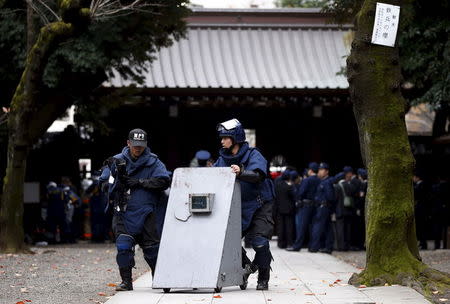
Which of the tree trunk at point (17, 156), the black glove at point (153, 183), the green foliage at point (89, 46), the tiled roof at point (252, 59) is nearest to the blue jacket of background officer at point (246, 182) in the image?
the black glove at point (153, 183)

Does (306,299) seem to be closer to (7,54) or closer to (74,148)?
(7,54)

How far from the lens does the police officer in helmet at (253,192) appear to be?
1166 cm

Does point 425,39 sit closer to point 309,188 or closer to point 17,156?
Result: point 309,188

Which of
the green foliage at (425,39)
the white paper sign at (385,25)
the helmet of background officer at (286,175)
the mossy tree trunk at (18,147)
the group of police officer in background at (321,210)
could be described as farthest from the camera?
the helmet of background officer at (286,175)

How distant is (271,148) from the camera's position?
32.3m

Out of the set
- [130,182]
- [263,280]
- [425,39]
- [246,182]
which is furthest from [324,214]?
[130,182]

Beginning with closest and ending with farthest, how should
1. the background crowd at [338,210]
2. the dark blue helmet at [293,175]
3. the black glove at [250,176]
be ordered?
1. the black glove at [250,176]
2. the background crowd at [338,210]
3. the dark blue helmet at [293,175]

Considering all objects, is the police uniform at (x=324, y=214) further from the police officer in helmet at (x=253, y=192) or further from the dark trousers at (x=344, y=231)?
the police officer in helmet at (x=253, y=192)

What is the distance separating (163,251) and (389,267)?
2.75m

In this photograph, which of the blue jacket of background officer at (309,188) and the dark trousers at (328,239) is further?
the blue jacket of background officer at (309,188)

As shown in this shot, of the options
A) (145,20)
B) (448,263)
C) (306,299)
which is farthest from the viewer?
(145,20)

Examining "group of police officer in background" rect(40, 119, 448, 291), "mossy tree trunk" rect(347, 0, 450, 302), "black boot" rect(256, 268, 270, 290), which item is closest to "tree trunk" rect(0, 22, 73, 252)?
"group of police officer in background" rect(40, 119, 448, 291)

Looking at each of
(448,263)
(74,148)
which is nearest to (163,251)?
(448,263)

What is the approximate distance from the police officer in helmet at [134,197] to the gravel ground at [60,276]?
61 centimetres
